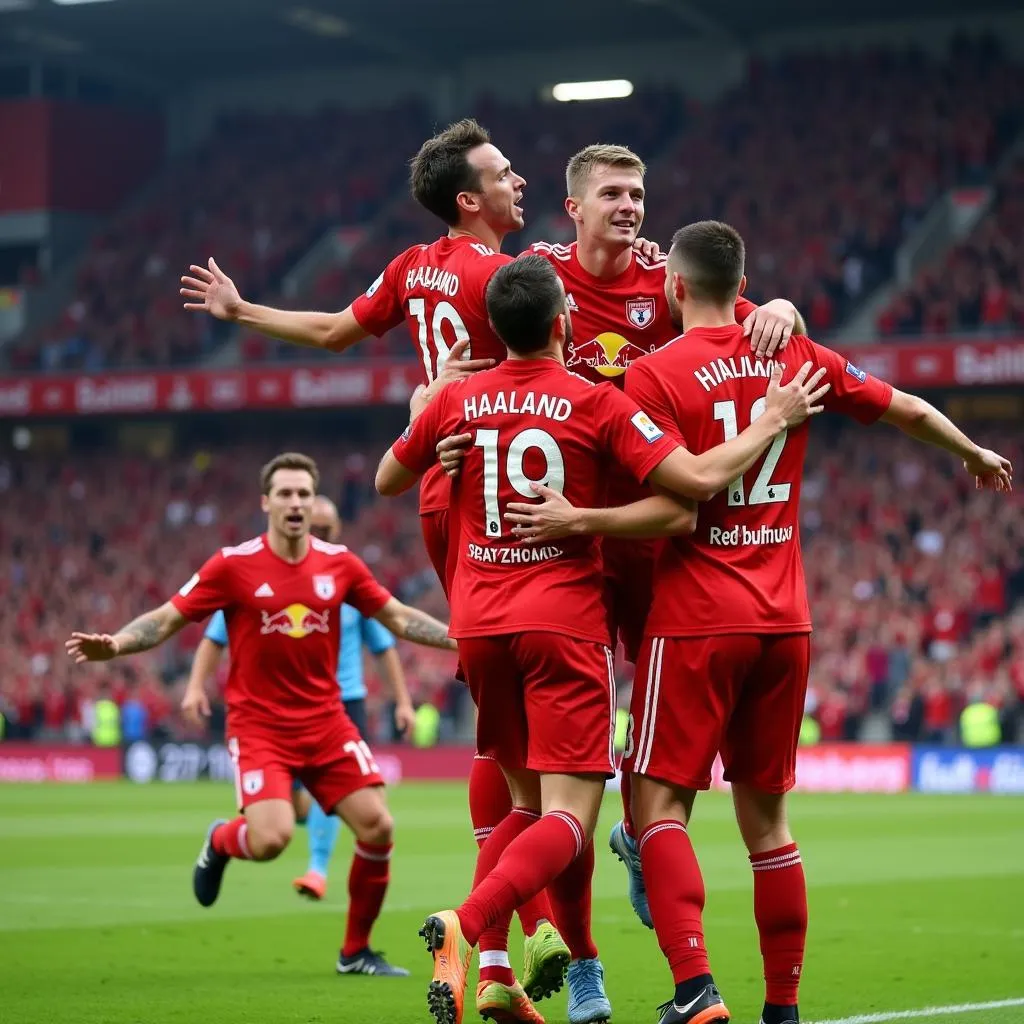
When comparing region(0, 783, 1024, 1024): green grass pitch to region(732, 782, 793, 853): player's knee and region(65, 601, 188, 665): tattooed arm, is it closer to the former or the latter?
region(732, 782, 793, 853): player's knee

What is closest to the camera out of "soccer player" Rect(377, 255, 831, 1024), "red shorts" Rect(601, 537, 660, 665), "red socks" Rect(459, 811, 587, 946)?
"red socks" Rect(459, 811, 587, 946)

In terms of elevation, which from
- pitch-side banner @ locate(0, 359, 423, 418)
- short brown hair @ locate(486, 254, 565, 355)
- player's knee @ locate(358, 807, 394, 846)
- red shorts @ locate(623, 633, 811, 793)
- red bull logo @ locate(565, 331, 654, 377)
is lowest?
player's knee @ locate(358, 807, 394, 846)

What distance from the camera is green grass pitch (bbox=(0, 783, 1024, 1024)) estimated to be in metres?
7.88

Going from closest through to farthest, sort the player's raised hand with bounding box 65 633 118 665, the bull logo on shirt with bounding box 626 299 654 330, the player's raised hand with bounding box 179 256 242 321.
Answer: the bull logo on shirt with bounding box 626 299 654 330, the player's raised hand with bounding box 179 256 242 321, the player's raised hand with bounding box 65 633 118 665

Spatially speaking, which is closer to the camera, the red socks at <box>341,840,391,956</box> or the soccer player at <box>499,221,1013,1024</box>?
the soccer player at <box>499,221,1013,1024</box>

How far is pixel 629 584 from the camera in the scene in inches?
274

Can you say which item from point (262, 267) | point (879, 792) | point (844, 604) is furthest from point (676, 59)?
point (879, 792)

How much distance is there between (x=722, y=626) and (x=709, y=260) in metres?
1.21

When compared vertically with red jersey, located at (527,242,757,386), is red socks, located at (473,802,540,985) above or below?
below

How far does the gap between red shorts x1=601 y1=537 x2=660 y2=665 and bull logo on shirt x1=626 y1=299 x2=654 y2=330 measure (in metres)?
0.81

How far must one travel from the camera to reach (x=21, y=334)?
38.3 metres

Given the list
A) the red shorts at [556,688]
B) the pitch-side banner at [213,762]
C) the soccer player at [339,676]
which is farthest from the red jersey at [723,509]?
the pitch-side banner at [213,762]

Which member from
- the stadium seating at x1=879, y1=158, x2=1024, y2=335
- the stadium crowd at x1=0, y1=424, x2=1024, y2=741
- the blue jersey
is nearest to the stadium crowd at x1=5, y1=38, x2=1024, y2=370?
the stadium seating at x1=879, y1=158, x2=1024, y2=335

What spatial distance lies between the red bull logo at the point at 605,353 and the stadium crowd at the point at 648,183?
73.2 feet
